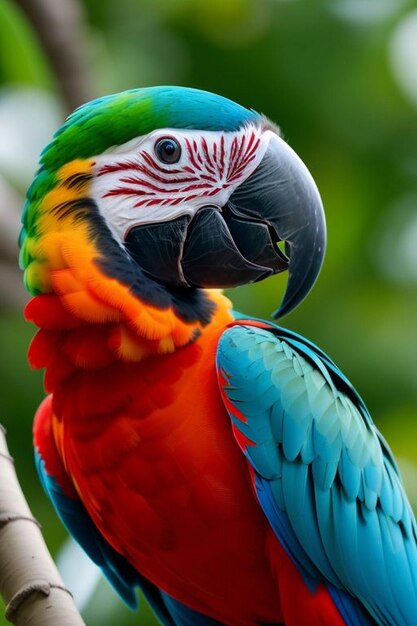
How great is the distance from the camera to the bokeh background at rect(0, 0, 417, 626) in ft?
18.8

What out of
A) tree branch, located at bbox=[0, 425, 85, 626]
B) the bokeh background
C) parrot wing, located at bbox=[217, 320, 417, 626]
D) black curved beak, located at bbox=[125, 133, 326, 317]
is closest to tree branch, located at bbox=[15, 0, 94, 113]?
the bokeh background

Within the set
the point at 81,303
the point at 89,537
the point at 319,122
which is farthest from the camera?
the point at 319,122

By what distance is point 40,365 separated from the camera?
2541 mm

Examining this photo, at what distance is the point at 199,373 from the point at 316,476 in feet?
1.29

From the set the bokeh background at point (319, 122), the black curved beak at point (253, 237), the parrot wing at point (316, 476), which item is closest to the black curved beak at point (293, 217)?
the black curved beak at point (253, 237)

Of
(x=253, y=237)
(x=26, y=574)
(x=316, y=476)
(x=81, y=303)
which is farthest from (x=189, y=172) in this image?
(x=26, y=574)

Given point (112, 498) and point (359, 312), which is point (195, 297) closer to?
point (112, 498)

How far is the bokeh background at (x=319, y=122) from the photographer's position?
18.8 ft

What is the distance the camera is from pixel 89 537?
9.56ft

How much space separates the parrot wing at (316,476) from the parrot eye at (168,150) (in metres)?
0.47

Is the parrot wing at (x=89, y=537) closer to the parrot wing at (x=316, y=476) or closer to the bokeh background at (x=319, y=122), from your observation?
the parrot wing at (x=316, y=476)

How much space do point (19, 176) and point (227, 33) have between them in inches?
64.8

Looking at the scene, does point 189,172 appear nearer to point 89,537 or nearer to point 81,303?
point 81,303

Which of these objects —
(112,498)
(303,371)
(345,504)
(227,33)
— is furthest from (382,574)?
(227,33)
